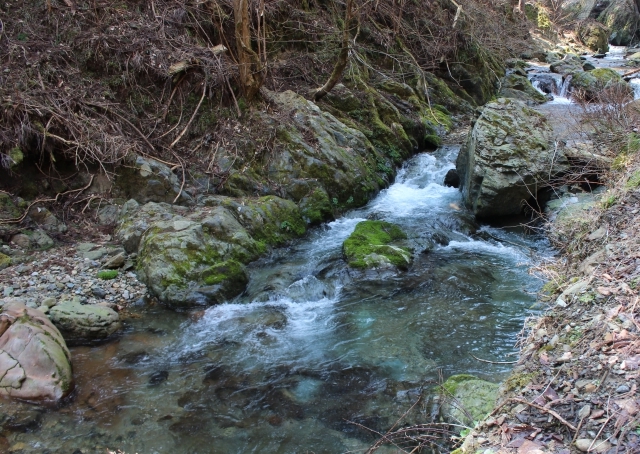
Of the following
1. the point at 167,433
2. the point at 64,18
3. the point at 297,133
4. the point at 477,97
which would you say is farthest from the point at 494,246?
the point at 477,97

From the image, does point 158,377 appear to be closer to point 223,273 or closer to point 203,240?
point 223,273

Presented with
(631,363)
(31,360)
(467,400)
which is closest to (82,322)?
(31,360)

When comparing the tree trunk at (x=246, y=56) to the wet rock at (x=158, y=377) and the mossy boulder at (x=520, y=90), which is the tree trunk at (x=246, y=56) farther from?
the mossy boulder at (x=520, y=90)

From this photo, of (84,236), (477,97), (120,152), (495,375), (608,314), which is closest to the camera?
(608,314)

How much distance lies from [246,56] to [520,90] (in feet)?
39.6

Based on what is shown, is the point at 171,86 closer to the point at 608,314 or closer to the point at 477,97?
the point at 608,314

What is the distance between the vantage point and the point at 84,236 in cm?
702

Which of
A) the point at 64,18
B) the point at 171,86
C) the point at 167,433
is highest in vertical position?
the point at 64,18

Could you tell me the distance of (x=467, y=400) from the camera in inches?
155

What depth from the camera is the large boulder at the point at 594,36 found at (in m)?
27.6

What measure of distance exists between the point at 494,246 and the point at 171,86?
6627 millimetres

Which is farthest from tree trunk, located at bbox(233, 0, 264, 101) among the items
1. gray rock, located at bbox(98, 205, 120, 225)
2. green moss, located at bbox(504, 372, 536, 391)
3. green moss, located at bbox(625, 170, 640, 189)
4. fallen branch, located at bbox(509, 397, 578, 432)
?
fallen branch, located at bbox(509, 397, 578, 432)

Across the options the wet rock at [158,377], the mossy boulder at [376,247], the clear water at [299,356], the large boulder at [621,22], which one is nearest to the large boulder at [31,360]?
the clear water at [299,356]

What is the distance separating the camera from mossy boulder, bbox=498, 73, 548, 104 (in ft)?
53.7
